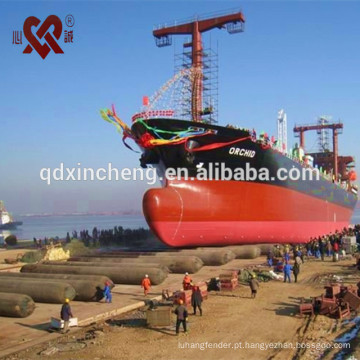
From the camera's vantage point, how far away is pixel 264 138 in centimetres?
3089

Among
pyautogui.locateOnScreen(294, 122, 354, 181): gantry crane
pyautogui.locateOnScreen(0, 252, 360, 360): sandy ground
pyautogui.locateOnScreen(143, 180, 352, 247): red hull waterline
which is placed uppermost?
pyautogui.locateOnScreen(294, 122, 354, 181): gantry crane

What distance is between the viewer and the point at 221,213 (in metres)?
27.0

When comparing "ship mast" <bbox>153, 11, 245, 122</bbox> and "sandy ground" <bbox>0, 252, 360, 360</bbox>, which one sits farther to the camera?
"ship mast" <bbox>153, 11, 245, 122</bbox>

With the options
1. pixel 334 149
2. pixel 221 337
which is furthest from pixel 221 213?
pixel 334 149

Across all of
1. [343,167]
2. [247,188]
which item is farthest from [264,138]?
[343,167]

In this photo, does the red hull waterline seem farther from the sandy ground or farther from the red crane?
the red crane

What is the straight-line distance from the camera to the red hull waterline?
2502 cm

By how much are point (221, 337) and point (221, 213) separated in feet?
51.3

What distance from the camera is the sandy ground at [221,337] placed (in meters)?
10.4

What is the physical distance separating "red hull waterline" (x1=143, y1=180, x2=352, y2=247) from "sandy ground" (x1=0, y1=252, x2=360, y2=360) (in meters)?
9.41

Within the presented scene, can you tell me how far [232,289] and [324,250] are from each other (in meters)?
12.7

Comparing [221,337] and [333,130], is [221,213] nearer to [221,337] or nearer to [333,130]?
[221,337]

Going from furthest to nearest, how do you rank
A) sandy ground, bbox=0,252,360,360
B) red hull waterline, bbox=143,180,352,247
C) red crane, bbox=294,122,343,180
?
red crane, bbox=294,122,343,180 → red hull waterline, bbox=143,180,352,247 → sandy ground, bbox=0,252,360,360

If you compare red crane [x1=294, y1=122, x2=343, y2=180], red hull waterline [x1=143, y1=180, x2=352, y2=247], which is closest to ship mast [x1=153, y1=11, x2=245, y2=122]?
red hull waterline [x1=143, y1=180, x2=352, y2=247]
